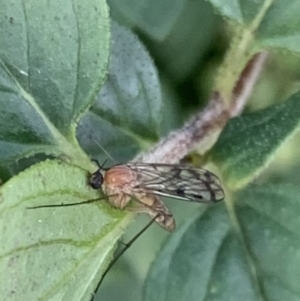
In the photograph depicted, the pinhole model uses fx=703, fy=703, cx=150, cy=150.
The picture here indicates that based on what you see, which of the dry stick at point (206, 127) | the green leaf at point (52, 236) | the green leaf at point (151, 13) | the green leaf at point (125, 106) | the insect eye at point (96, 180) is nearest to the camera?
the green leaf at point (52, 236)

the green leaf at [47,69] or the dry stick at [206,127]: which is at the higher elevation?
the green leaf at [47,69]

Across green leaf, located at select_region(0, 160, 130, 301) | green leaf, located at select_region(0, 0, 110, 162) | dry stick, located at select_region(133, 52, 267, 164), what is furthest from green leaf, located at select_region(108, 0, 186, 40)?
green leaf, located at select_region(0, 160, 130, 301)

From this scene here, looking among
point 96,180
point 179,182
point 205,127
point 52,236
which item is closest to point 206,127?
point 205,127

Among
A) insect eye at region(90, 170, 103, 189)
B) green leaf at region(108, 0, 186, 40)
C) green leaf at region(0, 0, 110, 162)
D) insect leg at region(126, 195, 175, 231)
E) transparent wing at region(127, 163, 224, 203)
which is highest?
green leaf at region(108, 0, 186, 40)

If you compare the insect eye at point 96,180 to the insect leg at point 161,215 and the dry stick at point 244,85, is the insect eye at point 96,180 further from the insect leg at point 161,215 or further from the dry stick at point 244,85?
the dry stick at point 244,85

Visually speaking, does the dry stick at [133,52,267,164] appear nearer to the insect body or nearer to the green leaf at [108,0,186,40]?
the insect body

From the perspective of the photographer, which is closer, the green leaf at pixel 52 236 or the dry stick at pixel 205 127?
the green leaf at pixel 52 236

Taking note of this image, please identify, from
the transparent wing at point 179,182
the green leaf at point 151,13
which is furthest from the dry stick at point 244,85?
the green leaf at point 151,13

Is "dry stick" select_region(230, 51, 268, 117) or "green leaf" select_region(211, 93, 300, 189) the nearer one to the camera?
"green leaf" select_region(211, 93, 300, 189)
